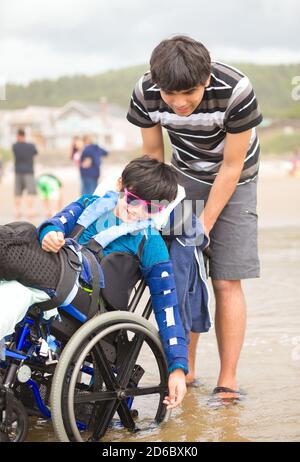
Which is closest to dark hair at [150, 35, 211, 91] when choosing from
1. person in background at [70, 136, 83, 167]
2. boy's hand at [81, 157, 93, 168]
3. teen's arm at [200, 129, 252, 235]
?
teen's arm at [200, 129, 252, 235]

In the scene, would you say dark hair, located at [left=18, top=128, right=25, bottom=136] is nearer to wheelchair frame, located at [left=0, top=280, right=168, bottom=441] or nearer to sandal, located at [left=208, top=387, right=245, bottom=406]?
sandal, located at [left=208, top=387, right=245, bottom=406]

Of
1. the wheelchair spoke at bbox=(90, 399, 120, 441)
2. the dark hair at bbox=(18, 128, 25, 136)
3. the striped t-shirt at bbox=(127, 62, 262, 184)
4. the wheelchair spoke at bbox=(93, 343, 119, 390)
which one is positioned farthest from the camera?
the dark hair at bbox=(18, 128, 25, 136)

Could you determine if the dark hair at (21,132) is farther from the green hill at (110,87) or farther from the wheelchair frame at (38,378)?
the green hill at (110,87)

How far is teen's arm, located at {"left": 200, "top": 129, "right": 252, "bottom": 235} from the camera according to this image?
3.98m

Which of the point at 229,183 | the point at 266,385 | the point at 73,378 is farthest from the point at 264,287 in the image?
the point at 73,378

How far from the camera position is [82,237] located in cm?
366

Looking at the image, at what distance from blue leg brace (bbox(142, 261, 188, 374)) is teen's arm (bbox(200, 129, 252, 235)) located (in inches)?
22.2

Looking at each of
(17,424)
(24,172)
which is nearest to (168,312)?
(17,424)

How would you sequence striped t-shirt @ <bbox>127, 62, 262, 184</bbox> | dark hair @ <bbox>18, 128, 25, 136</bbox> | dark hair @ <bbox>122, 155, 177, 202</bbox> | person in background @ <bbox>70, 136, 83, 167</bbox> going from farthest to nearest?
person in background @ <bbox>70, 136, 83, 167</bbox>
dark hair @ <bbox>18, 128, 25, 136</bbox>
striped t-shirt @ <bbox>127, 62, 262, 184</bbox>
dark hair @ <bbox>122, 155, 177, 202</bbox>

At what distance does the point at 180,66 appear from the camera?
3.59 metres

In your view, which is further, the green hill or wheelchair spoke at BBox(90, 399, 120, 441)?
the green hill

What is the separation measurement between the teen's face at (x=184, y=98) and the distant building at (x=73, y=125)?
98.8m

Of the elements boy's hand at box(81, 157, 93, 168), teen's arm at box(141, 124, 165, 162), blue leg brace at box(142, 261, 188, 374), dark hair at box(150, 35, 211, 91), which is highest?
dark hair at box(150, 35, 211, 91)

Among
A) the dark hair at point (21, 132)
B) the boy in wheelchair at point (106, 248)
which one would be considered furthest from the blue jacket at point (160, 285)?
the dark hair at point (21, 132)
